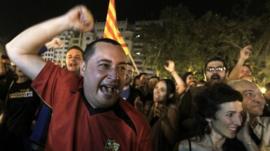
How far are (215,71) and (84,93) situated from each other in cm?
287

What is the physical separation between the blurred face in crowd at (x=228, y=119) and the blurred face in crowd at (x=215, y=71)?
1510mm

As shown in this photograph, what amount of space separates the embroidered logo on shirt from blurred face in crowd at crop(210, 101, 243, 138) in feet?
4.41

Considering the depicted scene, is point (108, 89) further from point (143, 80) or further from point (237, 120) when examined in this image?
point (143, 80)

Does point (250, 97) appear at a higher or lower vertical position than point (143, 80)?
higher

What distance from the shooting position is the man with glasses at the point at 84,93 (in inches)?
107

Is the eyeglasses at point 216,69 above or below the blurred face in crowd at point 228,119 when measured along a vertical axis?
above

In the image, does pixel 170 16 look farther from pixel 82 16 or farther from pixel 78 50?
pixel 82 16

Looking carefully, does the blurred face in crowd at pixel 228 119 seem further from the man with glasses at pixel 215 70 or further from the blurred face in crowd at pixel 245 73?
the blurred face in crowd at pixel 245 73

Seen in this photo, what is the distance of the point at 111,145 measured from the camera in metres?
2.71

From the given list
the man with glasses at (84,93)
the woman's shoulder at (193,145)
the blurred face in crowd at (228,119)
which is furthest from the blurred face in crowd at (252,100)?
the man with glasses at (84,93)

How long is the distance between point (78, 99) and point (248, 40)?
31.6 m

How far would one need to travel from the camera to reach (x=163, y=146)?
4781 mm

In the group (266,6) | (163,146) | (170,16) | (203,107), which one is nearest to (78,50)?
(163,146)

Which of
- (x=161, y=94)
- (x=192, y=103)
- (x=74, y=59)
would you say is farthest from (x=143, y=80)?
(x=192, y=103)
